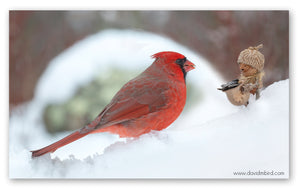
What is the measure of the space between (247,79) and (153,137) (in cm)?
88

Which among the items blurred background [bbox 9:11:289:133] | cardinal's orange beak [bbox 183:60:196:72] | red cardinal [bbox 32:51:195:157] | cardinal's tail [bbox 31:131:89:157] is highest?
blurred background [bbox 9:11:289:133]

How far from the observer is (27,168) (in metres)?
2.50

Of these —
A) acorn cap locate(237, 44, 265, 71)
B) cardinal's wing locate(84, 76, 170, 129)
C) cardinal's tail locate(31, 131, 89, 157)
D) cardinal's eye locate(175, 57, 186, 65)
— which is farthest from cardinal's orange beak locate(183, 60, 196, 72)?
cardinal's tail locate(31, 131, 89, 157)

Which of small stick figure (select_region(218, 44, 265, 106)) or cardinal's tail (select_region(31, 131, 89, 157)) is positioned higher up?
small stick figure (select_region(218, 44, 265, 106))

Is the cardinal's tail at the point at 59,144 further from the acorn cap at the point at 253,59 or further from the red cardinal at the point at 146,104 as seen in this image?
the acorn cap at the point at 253,59

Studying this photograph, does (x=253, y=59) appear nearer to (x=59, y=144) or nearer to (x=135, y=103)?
(x=135, y=103)

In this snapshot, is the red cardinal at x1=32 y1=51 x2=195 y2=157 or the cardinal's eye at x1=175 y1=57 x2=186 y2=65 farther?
the cardinal's eye at x1=175 y1=57 x2=186 y2=65

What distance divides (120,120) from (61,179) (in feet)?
2.28

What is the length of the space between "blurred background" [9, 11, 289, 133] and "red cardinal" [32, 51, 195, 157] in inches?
8.6

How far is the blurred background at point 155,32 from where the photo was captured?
2545 mm

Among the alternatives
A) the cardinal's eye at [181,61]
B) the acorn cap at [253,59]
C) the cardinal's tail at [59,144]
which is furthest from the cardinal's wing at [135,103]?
the acorn cap at [253,59]

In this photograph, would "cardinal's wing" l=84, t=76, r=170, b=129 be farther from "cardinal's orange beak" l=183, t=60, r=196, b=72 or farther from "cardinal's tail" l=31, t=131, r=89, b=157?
"cardinal's orange beak" l=183, t=60, r=196, b=72

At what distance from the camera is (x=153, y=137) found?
2.45 m

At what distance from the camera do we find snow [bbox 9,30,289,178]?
8.18ft
